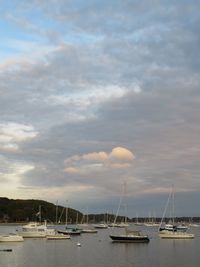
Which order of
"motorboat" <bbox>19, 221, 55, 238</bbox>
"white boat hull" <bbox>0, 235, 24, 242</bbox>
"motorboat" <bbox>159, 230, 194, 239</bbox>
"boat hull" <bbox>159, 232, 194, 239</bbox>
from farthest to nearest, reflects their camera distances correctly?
"motorboat" <bbox>19, 221, 55, 238</bbox> → "motorboat" <bbox>159, 230, 194, 239</bbox> → "boat hull" <bbox>159, 232, 194, 239</bbox> → "white boat hull" <bbox>0, 235, 24, 242</bbox>

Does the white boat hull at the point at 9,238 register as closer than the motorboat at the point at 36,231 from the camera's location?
Result: Yes

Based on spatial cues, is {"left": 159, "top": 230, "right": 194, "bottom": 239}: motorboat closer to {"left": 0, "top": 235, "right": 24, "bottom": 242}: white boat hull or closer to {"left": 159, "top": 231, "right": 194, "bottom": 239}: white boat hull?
{"left": 159, "top": 231, "right": 194, "bottom": 239}: white boat hull

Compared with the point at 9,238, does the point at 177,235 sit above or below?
above

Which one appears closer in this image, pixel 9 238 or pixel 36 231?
pixel 9 238

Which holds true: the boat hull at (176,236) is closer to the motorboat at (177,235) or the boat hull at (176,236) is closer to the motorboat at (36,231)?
the motorboat at (177,235)

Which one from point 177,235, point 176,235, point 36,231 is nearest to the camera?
point 177,235

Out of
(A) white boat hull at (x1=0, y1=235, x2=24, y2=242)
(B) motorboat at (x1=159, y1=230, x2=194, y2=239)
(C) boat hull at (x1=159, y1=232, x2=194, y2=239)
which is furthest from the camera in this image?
(B) motorboat at (x1=159, y1=230, x2=194, y2=239)

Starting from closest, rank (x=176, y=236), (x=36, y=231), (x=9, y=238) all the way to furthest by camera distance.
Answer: (x=9, y=238) → (x=176, y=236) → (x=36, y=231)

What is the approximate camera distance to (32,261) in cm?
7538

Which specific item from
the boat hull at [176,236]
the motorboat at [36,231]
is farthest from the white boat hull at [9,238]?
the boat hull at [176,236]

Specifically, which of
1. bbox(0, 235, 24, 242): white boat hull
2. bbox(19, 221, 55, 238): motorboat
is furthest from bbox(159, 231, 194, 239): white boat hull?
bbox(0, 235, 24, 242): white boat hull

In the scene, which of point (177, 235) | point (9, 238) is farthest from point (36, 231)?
point (177, 235)

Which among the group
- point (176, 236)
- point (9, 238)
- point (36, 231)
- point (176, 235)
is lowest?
point (9, 238)

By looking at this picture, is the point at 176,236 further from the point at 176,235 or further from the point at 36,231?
the point at 36,231
